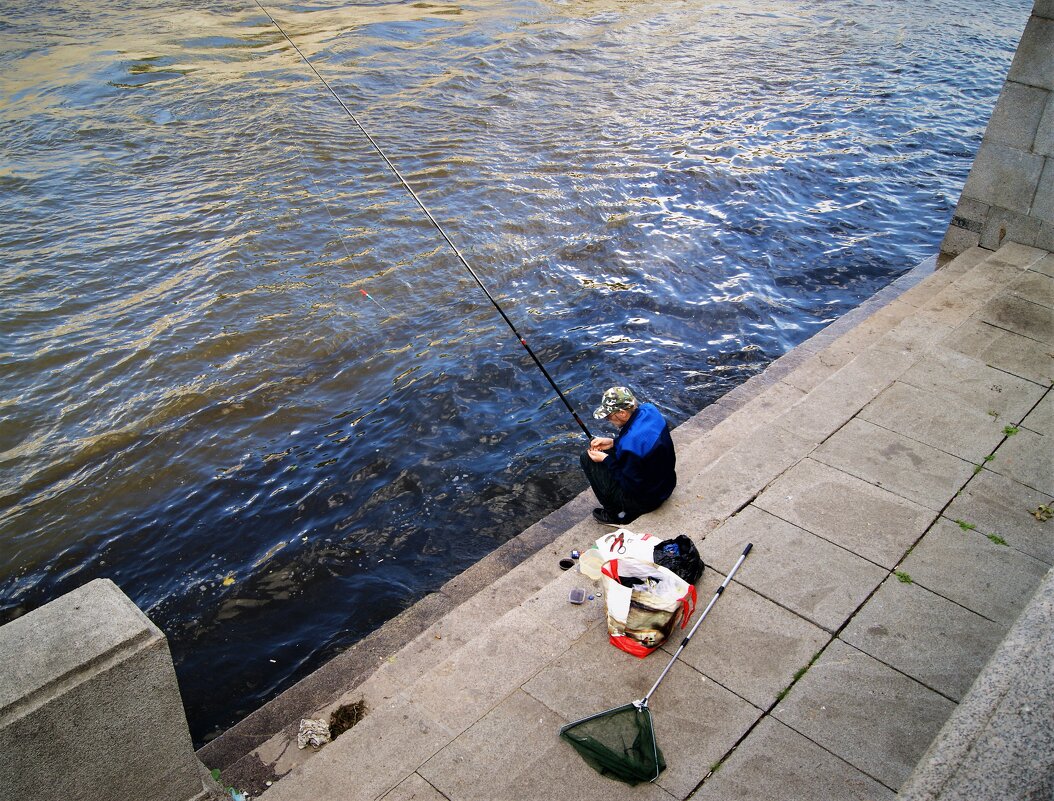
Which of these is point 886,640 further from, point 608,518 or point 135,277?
point 135,277

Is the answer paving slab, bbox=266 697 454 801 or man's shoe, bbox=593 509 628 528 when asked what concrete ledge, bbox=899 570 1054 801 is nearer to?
paving slab, bbox=266 697 454 801

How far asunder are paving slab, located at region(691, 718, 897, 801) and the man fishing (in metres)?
1.85

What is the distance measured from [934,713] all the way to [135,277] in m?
9.67

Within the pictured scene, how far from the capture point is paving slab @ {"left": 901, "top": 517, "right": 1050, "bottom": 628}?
4945 millimetres

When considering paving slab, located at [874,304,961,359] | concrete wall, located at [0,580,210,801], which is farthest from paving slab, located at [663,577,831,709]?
paving slab, located at [874,304,961,359]

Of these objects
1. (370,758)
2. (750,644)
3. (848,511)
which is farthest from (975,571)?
(370,758)

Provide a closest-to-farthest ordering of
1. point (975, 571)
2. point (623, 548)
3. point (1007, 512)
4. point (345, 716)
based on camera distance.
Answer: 1. point (345, 716)
2. point (623, 548)
3. point (975, 571)
4. point (1007, 512)

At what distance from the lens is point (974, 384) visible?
7.00m

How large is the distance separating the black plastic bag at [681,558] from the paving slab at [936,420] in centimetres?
225

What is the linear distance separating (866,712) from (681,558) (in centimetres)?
122

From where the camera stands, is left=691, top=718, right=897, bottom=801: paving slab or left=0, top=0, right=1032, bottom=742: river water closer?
left=691, top=718, right=897, bottom=801: paving slab

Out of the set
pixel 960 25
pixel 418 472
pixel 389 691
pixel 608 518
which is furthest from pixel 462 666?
pixel 960 25

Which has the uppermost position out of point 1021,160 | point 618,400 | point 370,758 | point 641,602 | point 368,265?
point 1021,160

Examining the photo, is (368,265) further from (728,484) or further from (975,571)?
(975,571)
